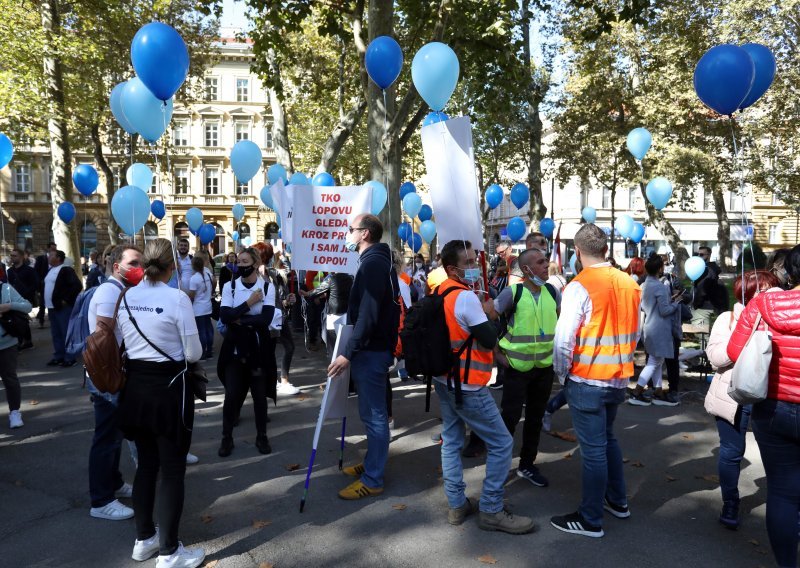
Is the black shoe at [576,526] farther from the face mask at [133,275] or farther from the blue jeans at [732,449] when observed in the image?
the face mask at [133,275]

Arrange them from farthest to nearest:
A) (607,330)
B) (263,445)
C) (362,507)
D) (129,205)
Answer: (129,205) < (263,445) < (362,507) < (607,330)

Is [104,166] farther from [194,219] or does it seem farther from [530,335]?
[530,335]

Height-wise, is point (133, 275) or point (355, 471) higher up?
point (133, 275)

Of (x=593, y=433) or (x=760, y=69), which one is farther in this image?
(x=760, y=69)

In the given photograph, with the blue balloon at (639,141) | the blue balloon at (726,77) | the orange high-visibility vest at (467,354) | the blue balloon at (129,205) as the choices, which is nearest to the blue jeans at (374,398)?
the orange high-visibility vest at (467,354)

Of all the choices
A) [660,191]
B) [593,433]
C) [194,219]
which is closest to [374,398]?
[593,433]

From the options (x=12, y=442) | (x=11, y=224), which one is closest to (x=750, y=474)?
(x=12, y=442)

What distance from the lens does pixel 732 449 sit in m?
4.02

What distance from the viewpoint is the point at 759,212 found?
48781mm

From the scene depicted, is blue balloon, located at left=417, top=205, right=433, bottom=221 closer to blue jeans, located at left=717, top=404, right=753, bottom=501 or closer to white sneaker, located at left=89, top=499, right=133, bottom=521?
blue jeans, located at left=717, top=404, right=753, bottom=501

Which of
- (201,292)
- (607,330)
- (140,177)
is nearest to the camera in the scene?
(607,330)

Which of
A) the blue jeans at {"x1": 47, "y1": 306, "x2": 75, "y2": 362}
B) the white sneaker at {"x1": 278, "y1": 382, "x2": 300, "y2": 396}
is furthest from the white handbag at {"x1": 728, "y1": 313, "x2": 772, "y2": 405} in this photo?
the blue jeans at {"x1": 47, "y1": 306, "x2": 75, "y2": 362}

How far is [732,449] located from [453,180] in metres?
2.63

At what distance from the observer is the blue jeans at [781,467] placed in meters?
2.97
